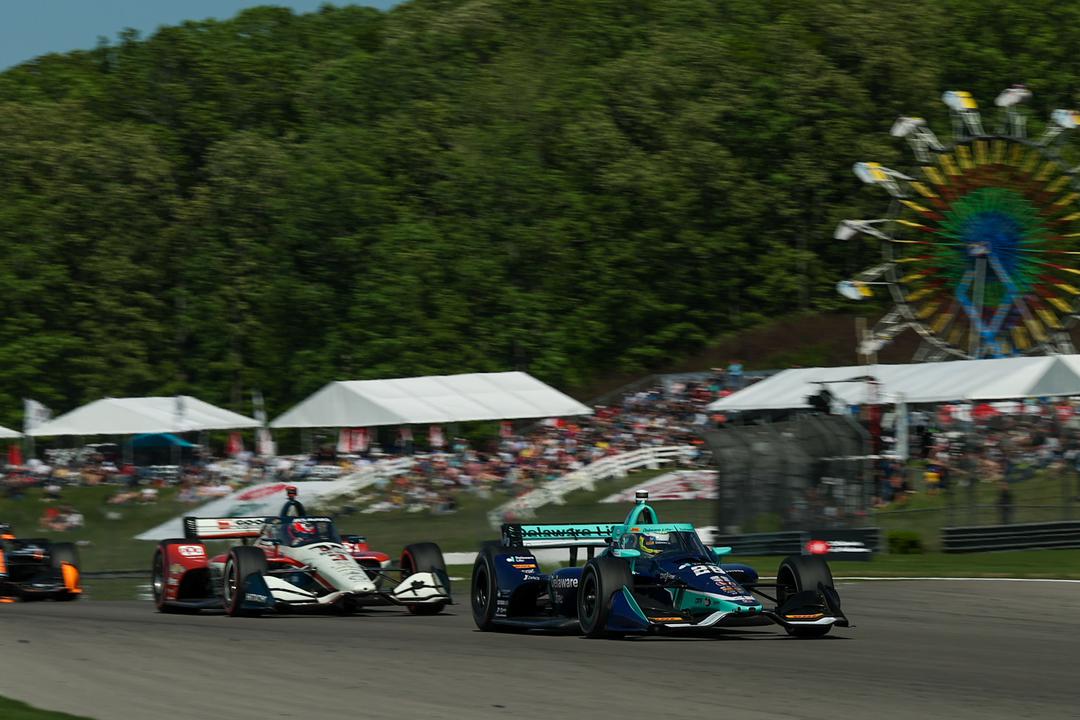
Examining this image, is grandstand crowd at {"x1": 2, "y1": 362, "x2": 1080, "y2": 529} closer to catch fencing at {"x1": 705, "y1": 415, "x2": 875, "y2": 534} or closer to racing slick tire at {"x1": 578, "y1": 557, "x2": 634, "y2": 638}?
catch fencing at {"x1": 705, "y1": 415, "x2": 875, "y2": 534}

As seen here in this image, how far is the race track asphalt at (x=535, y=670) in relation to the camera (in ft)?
33.2

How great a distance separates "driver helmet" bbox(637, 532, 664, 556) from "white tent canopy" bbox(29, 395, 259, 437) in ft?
94.0

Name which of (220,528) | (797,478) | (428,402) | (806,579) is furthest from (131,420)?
(806,579)

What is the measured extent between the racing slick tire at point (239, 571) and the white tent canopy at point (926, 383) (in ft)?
61.0

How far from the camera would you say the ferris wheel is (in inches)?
1812

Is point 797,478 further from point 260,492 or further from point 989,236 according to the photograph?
point 989,236

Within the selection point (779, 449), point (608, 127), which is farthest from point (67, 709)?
point (608, 127)

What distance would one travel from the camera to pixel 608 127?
64938mm

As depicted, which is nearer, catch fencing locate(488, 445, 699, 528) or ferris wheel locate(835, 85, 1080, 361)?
catch fencing locate(488, 445, 699, 528)

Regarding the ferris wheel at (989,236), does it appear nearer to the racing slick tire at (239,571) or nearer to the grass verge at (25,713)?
the racing slick tire at (239,571)

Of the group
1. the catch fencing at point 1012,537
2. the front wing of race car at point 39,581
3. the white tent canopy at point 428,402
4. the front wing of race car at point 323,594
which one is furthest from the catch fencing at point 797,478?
the white tent canopy at point 428,402

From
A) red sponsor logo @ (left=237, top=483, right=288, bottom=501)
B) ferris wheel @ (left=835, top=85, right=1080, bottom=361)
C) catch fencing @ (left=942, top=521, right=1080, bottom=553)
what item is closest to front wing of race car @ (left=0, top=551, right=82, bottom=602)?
red sponsor logo @ (left=237, top=483, right=288, bottom=501)

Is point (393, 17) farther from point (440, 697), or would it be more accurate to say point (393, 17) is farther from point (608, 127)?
point (440, 697)

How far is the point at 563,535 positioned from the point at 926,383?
81.8ft
